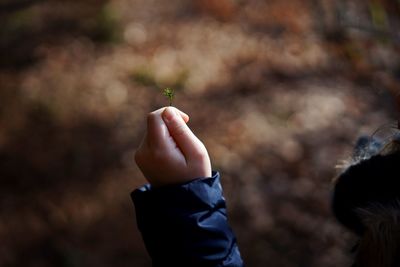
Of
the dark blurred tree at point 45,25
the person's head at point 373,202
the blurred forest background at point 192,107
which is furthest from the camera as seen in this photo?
the dark blurred tree at point 45,25

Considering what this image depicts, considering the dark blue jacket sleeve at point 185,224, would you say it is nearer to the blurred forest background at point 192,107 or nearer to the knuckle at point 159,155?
the knuckle at point 159,155

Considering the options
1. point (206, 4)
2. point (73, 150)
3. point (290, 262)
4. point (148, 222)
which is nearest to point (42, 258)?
point (73, 150)

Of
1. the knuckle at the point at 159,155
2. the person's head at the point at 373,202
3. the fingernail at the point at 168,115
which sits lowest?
the person's head at the point at 373,202

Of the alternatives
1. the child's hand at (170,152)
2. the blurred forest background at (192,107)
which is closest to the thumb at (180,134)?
the child's hand at (170,152)

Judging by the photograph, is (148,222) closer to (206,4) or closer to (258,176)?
(258,176)

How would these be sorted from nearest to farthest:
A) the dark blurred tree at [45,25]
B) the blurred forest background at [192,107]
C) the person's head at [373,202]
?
1. the person's head at [373,202]
2. the blurred forest background at [192,107]
3. the dark blurred tree at [45,25]

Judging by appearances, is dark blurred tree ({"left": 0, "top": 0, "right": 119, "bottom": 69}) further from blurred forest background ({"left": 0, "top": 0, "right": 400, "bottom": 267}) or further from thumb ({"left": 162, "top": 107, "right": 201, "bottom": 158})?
thumb ({"left": 162, "top": 107, "right": 201, "bottom": 158})

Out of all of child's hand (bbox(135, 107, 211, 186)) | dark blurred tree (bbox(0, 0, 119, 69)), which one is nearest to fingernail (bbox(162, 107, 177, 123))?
child's hand (bbox(135, 107, 211, 186))
